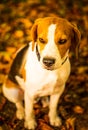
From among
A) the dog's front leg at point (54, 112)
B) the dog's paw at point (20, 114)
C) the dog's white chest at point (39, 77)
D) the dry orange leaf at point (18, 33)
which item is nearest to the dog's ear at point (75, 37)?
the dog's white chest at point (39, 77)

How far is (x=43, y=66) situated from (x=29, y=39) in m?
2.12

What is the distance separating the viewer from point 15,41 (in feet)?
16.6

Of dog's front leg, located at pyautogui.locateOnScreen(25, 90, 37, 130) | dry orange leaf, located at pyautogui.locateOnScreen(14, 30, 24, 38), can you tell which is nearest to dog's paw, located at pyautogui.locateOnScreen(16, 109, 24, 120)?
dog's front leg, located at pyautogui.locateOnScreen(25, 90, 37, 130)

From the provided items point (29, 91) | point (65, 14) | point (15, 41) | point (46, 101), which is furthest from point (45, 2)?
point (29, 91)

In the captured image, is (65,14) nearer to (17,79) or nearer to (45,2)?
(45,2)

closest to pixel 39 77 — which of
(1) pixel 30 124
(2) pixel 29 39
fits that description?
(1) pixel 30 124

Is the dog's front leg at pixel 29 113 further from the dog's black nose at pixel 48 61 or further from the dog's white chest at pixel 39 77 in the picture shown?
the dog's black nose at pixel 48 61

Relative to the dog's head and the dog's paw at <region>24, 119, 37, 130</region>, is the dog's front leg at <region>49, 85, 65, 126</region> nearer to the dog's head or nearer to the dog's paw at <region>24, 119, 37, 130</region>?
the dog's paw at <region>24, 119, 37, 130</region>

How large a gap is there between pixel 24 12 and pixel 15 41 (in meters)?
0.82

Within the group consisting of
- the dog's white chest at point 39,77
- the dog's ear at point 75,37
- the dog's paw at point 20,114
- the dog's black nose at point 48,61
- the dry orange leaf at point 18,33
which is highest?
the dog's ear at point 75,37

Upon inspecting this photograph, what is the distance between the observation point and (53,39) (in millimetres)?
2906

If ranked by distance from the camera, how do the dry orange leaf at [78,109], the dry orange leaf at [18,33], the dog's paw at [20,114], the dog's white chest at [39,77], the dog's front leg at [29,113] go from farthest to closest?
the dry orange leaf at [18,33] < the dry orange leaf at [78,109] < the dog's paw at [20,114] < the dog's front leg at [29,113] < the dog's white chest at [39,77]

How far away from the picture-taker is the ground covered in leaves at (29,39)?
3918mm

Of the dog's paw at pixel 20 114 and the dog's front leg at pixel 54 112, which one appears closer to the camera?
the dog's front leg at pixel 54 112
